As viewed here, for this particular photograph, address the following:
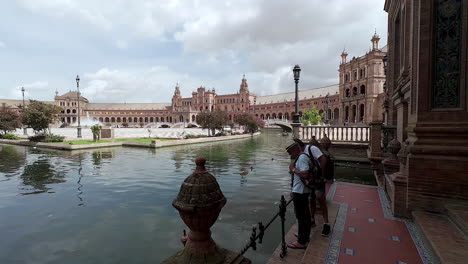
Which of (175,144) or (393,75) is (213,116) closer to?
(175,144)

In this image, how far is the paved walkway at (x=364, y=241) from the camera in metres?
3.59

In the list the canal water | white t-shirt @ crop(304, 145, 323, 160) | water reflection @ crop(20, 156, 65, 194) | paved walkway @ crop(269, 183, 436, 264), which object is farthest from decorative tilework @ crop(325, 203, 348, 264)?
water reflection @ crop(20, 156, 65, 194)

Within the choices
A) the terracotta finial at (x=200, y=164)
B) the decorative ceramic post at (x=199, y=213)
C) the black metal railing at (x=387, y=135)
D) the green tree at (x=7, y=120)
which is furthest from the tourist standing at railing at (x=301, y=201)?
the green tree at (x=7, y=120)

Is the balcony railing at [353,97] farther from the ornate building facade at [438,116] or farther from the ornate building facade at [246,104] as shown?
the ornate building facade at [438,116]

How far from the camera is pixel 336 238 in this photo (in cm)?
425

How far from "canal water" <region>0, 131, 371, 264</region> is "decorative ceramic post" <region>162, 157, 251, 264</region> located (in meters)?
2.59

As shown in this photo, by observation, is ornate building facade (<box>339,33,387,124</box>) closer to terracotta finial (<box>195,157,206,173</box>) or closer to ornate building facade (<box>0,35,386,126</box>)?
ornate building facade (<box>0,35,386,126</box>)

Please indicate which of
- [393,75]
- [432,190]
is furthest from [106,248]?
[393,75]

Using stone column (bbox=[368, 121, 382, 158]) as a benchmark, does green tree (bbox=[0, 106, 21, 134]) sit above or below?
above

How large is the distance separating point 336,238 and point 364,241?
448mm

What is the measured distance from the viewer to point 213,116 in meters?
43.6

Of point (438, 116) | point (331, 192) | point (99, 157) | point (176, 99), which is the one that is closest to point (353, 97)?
point (99, 157)

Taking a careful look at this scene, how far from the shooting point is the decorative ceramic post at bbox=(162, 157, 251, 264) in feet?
7.88

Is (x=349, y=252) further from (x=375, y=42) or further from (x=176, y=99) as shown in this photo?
(x=176, y=99)
